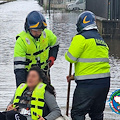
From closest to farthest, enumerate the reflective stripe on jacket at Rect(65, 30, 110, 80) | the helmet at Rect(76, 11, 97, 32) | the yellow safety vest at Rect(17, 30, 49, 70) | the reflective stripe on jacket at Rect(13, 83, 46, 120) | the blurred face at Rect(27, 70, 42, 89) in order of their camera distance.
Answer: the reflective stripe on jacket at Rect(13, 83, 46, 120), the blurred face at Rect(27, 70, 42, 89), the reflective stripe on jacket at Rect(65, 30, 110, 80), the helmet at Rect(76, 11, 97, 32), the yellow safety vest at Rect(17, 30, 49, 70)

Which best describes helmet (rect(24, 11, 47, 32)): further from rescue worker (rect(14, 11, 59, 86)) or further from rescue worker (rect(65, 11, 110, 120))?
rescue worker (rect(65, 11, 110, 120))

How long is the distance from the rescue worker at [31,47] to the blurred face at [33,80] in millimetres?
448

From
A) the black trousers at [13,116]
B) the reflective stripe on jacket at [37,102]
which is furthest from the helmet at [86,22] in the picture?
the black trousers at [13,116]

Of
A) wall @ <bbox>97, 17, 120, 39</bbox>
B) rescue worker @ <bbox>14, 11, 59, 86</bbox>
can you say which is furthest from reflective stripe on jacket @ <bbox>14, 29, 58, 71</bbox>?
wall @ <bbox>97, 17, 120, 39</bbox>

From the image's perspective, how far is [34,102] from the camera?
201 inches

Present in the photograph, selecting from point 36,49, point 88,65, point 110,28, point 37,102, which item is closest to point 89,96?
point 88,65

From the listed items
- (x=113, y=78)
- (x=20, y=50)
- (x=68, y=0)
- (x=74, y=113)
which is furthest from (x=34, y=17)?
(x=68, y=0)

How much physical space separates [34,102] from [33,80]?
28cm

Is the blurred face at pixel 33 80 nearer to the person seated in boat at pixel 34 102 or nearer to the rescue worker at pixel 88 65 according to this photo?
the person seated in boat at pixel 34 102

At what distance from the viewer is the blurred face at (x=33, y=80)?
17.1 ft

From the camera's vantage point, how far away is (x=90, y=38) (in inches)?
219

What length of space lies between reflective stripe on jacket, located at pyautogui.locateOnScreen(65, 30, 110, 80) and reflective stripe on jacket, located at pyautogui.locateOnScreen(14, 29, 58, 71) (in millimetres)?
450

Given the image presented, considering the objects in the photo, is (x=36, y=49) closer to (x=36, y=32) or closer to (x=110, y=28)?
(x=36, y=32)

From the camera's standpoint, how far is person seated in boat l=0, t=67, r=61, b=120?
5086 millimetres
